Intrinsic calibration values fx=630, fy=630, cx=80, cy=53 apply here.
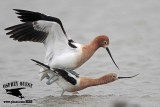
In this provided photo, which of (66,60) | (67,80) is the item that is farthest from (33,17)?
(67,80)

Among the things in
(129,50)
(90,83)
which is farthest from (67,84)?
(129,50)

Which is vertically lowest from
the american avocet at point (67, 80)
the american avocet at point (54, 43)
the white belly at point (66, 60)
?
the american avocet at point (67, 80)

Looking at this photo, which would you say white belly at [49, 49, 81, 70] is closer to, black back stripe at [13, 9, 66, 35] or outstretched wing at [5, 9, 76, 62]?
outstretched wing at [5, 9, 76, 62]

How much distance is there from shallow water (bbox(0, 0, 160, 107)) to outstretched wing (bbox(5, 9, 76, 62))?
0.99 metres

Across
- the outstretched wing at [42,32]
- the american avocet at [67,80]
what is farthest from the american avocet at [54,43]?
the american avocet at [67,80]

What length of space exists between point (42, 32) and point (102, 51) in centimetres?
524

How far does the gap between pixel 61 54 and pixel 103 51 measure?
4983mm

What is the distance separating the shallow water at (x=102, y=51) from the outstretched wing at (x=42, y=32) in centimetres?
99

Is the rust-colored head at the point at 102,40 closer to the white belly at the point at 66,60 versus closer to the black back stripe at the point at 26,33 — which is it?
the white belly at the point at 66,60

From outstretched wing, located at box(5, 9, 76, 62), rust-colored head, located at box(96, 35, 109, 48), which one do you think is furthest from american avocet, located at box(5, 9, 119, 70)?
rust-colored head, located at box(96, 35, 109, 48)

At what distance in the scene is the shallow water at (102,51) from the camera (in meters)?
12.1

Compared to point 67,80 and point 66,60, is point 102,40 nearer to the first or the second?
point 66,60

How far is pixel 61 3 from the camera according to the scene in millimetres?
20781

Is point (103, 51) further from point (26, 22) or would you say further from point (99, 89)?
point (26, 22)
